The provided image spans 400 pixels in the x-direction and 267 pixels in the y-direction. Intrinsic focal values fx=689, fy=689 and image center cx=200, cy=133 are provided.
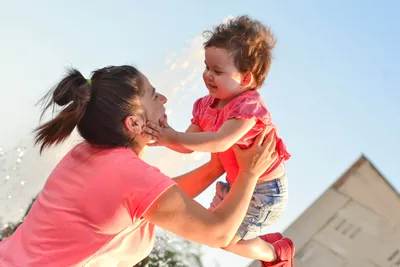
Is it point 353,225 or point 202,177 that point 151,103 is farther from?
point 353,225

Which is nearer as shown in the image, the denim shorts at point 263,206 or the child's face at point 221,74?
the child's face at point 221,74

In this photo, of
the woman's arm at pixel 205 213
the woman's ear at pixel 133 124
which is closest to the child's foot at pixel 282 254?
the woman's arm at pixel 205 213

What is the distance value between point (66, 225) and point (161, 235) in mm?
5784

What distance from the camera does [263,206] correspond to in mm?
2875

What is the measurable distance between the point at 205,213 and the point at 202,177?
83 cm

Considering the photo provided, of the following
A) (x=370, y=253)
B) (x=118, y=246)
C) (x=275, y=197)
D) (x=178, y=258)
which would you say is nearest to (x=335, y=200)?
(x=370, y=253)

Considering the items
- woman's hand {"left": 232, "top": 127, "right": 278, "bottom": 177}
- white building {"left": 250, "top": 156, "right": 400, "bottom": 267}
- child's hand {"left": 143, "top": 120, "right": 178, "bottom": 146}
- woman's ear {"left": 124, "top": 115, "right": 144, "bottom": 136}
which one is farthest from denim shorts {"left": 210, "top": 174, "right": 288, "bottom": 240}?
white building {"left": 250, "top": 156, "right": 400, "bottom": 267}

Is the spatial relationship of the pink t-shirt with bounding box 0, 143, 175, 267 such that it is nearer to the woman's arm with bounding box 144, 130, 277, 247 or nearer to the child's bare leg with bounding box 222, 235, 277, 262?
the woman's arm with bounding box 144, 130, 277, 247

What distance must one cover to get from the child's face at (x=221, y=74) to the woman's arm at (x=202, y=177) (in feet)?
1.57

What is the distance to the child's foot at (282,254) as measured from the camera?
122 inches

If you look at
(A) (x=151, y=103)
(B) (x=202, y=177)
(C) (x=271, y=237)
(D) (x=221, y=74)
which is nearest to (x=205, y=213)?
(A) (x=151, y=103)

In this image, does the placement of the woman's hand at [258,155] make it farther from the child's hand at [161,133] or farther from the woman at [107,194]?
the child's hand at [161,133]

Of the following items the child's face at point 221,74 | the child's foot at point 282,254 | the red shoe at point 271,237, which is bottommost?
the child's foot at point 282,254

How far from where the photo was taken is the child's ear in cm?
270
